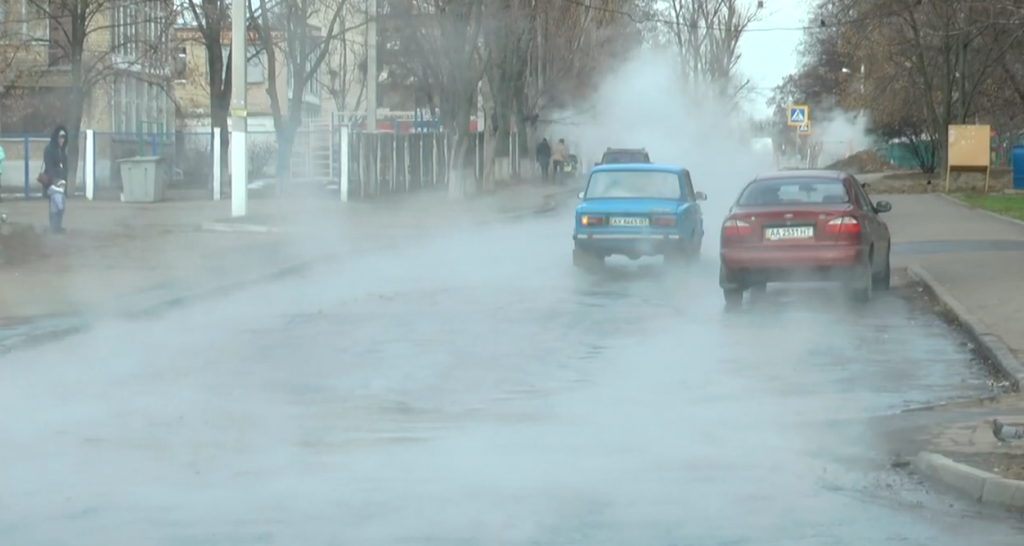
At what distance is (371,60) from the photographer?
43594mm

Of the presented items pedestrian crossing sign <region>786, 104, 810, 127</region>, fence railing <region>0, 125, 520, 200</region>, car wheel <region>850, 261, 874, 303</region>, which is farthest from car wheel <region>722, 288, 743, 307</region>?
pedestrian crossing sign <region>786, 104, 810, 127</region>

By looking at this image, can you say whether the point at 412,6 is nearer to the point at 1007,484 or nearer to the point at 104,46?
the point at 104,46

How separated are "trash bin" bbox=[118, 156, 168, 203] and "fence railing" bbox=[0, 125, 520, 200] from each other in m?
1.41

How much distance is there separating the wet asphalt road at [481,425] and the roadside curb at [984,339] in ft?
0.74

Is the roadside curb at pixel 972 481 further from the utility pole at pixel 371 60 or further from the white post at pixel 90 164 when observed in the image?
the white post at pixel 90 164

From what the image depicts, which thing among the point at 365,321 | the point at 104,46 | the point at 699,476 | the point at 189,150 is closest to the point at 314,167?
the point at 189,150

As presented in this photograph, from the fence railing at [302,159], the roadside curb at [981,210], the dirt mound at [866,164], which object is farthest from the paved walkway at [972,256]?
the dirt mound at [866,164]

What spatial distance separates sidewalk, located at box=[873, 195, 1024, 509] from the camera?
861 centimetres

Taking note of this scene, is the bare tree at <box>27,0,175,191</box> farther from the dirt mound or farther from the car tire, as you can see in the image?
the dirt mound

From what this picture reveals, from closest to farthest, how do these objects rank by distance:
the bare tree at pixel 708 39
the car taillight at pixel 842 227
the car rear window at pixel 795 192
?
the car taillight at pixel 842 227, the car rear window at pixel 795 192, the bare tree at pixel 708 39

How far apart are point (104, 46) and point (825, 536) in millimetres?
54568

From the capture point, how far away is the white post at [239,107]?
1211 inches

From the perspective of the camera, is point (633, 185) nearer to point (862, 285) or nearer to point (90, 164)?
point (862, 285)

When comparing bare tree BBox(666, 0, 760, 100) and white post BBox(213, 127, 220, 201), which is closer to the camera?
white post BBox(213, 127, 220, 201)
